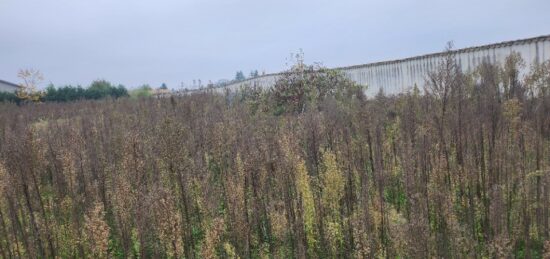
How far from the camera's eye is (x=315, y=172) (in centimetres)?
635

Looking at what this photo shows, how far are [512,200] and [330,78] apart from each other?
14.5m

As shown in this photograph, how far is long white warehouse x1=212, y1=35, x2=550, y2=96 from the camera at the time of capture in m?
13.0

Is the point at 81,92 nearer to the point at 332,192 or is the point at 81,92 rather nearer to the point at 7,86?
the point at 7,86

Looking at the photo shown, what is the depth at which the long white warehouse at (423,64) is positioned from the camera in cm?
1302

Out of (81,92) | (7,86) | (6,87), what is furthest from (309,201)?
(7,86)

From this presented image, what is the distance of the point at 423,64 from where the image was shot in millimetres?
18531

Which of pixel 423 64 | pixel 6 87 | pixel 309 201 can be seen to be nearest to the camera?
pixel 309 201

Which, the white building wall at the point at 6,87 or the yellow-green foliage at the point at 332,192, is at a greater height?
the white building wall at the point at 6,87

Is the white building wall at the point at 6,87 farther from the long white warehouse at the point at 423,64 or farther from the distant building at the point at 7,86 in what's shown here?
the long white warehouse at the point at 423,64

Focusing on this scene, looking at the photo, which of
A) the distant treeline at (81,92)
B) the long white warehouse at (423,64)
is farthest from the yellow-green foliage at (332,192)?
the distant treeline at (81,92)

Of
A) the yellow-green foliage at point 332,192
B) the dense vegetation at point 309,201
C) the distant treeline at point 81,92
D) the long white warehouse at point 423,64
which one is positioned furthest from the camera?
the distant treeline at point 81,92

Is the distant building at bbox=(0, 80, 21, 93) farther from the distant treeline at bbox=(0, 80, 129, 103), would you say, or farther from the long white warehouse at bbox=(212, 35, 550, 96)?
A: the long white warehouse at bbox=(212, 35, 550, 96)

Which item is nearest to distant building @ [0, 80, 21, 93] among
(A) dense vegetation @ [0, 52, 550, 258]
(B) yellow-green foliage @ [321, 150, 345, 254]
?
(A) dense vegetation @ [0, 52, 550, 258]

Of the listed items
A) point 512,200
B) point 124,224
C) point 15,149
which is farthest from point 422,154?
point 15,149
